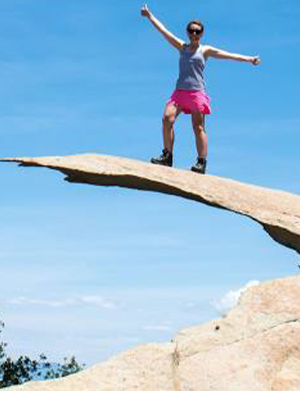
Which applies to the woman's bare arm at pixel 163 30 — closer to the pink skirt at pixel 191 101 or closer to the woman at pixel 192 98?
the woman at pixel 192 98

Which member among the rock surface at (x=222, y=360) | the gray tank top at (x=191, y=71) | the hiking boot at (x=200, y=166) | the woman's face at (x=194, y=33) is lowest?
the rock surface at (x=222, y=360)

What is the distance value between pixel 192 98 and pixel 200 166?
86 centimetres

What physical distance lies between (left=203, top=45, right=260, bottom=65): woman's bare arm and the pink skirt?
0.61 m

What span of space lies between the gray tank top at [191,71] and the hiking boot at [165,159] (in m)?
0.85

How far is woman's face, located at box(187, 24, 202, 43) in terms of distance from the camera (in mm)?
10789

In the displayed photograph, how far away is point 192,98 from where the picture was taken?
34.8 ft

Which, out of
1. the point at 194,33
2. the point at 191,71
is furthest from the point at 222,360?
the point at 194,33

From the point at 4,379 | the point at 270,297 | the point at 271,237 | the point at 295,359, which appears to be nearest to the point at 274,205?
the point at 271,237

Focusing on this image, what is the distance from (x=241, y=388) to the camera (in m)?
8.27

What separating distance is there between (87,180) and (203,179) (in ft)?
4.59

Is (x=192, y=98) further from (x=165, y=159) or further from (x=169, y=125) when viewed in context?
(x=165, y=159)

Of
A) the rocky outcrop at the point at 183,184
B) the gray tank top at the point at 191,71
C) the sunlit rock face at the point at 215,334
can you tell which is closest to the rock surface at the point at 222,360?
the sunlit rock face at the point at 215,334

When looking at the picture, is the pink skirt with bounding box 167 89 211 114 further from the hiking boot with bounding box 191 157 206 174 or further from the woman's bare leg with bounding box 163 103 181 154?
the hiking boot with bounding box 191 157 206 174

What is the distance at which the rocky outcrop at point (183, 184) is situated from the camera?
917 centimetres
